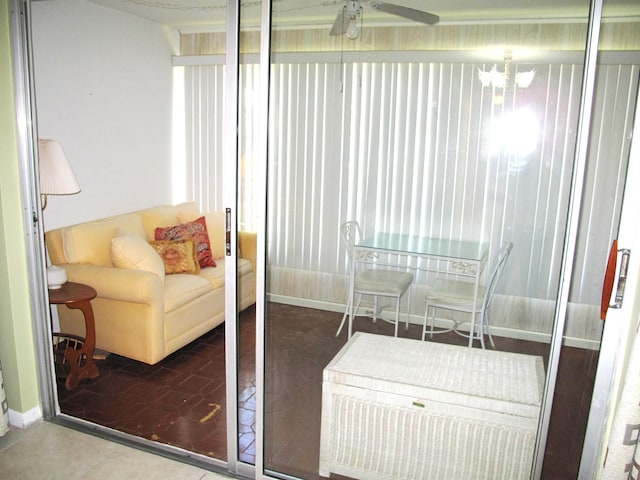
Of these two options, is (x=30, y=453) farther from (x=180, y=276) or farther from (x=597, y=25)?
(x=597, y=25)

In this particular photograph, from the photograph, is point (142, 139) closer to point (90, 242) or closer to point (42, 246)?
point (90, 242)

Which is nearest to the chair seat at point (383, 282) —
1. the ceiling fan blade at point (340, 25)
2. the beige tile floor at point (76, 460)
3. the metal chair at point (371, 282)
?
the metal chair at point (371, 282)

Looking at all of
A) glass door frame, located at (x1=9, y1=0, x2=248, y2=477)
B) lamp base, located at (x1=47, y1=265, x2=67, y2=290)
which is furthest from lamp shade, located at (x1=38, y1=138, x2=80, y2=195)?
lamp base, located at (x1=47, y1=265, x2=67, y2=290)

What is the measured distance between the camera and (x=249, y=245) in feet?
7.02

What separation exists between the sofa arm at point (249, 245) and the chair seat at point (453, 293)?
1845 mm

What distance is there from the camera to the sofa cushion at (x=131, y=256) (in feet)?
10.9

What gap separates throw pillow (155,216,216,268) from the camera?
4086 mm

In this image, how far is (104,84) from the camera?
398 cm

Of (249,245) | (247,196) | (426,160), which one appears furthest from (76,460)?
(426,160)

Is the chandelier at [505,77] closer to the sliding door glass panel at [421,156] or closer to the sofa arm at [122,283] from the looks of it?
the sliding door glass panel at [421,156]

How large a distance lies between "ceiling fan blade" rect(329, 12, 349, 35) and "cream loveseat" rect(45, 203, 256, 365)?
6.35 feet

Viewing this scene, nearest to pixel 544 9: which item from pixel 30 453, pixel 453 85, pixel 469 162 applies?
pixel 453 85

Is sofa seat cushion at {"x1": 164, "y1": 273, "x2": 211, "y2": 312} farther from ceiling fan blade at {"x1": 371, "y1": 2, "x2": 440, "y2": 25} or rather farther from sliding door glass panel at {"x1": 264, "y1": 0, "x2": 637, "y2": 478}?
ceiling fan blade at {"x1": 371, "y1": 2, "x2": 440, "y2": 25}

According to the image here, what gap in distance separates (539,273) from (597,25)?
7.34 ft
